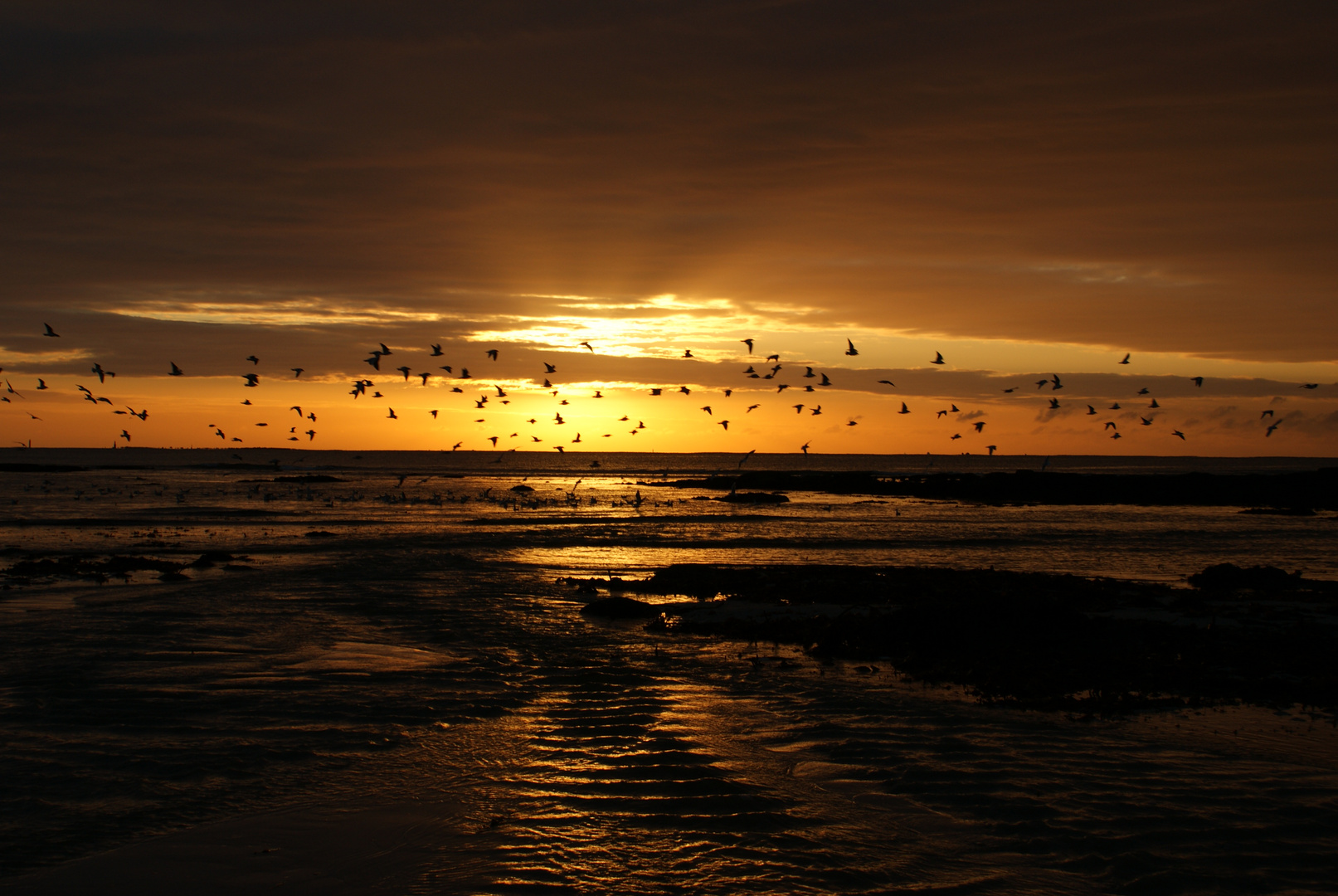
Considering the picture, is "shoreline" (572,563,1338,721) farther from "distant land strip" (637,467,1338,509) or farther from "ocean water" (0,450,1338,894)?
"distant land strip" (637,467,1338,509)

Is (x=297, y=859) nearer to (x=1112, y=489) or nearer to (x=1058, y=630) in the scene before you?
(x=1058, y=630)

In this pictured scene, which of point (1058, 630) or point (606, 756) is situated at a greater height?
point (1058, 630)

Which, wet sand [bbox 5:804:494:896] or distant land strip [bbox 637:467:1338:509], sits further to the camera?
distant land strip [bbox 637:467:1338:509]

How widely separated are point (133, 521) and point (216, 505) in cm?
1423

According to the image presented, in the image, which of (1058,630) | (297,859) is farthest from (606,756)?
(1058,630)

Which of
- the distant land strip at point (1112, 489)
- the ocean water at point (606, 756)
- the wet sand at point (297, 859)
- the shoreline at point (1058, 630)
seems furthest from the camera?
the distant land strip at point (1112, 489)

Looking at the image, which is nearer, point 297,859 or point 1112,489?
point 297,859

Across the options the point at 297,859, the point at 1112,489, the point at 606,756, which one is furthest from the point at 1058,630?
the point at 1112,489

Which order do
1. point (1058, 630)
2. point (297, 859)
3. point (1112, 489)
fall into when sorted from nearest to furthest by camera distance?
point (297, 859) → point (1058, 630) → point (1112, 489)

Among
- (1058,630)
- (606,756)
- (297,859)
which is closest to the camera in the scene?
(297,859)

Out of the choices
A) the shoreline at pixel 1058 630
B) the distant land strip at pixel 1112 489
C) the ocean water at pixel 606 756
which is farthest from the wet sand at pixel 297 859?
the distant land strip at pixel 1112 489

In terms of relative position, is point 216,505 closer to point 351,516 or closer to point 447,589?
point 351,516

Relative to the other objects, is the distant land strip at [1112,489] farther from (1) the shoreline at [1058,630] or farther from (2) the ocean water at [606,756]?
(2) the ocean water at [606,756]

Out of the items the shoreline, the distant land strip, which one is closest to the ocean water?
the shoreline
